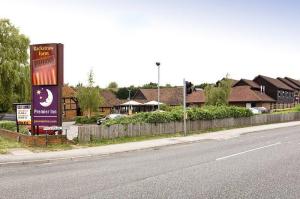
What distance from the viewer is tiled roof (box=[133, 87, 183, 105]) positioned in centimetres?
8644

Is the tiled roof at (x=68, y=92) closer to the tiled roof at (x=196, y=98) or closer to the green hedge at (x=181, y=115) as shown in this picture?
the tiled roof at (x=196, y=98)

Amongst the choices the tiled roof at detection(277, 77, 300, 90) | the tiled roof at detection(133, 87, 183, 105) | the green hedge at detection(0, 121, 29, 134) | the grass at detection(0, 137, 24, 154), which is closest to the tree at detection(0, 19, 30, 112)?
the green hedge at detection(0, 121, 29, 134)

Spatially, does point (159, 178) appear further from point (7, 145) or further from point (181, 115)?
point (181, 115)

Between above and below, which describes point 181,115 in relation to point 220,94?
below

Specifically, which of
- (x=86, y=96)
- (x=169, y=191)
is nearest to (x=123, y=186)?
(x=169, y=191)

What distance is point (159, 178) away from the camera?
11.7 metres

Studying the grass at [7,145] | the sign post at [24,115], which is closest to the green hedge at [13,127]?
the sign post at [24,115]

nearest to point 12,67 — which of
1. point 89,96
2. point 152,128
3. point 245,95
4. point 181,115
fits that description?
point 89,96

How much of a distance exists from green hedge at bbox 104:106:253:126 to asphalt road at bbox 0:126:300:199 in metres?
9.65

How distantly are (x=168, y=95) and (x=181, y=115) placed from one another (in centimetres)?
5784

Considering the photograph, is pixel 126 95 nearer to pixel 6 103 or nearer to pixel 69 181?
pixel 6 103

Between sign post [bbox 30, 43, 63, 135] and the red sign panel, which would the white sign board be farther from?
the red sign panel

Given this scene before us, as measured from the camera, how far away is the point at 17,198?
914 cm

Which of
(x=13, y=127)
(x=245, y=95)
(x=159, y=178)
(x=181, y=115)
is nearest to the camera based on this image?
(x=159, y=178)
